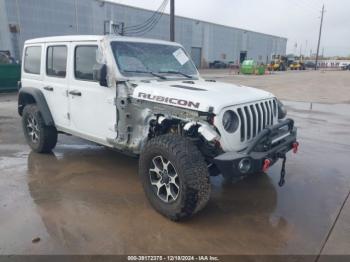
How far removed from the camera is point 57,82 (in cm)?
488

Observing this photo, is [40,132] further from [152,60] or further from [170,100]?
[170,100]

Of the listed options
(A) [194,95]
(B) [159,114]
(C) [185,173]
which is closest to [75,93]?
(B) [159,114]

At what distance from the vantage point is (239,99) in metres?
3.42

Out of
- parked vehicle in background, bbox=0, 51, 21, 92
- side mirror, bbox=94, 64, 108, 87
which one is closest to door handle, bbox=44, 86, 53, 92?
side mirror, bbox=94, 64, 108, 87

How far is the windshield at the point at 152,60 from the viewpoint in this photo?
4094mm

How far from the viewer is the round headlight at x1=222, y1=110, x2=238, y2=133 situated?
325 centimetres

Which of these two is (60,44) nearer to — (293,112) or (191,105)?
(191,105)

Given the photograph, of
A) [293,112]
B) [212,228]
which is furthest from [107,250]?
[293,112]

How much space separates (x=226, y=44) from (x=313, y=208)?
6013cm

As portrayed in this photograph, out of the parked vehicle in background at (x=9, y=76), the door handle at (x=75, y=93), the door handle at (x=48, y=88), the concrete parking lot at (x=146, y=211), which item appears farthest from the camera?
the parked vehicle in background at (x=9, y=76)

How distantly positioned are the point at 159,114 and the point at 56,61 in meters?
2.30

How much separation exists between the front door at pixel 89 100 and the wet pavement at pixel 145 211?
75 centimetres

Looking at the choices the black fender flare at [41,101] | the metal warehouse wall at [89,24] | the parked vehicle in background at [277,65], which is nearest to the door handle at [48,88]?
the black fender flare at [41,101]

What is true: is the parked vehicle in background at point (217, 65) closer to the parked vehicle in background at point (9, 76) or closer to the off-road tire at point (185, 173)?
the parked vehicle in background at point (9, 76)
